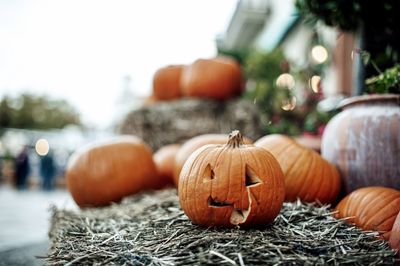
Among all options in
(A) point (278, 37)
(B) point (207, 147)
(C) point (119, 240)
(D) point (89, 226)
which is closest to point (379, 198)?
(B) point (207, 147)

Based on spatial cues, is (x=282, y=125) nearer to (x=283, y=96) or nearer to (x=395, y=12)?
(x=283, y=96)

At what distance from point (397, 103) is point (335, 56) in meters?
3.97

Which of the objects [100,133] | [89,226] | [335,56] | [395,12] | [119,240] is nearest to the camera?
[119,240]

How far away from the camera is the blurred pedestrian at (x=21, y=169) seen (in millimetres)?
14953

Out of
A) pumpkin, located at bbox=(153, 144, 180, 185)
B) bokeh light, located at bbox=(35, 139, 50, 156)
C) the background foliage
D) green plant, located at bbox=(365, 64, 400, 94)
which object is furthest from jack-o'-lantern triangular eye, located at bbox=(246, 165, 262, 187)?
the background foliage

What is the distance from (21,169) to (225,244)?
50.6 feet

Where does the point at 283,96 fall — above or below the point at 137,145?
above

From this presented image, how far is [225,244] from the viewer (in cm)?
164

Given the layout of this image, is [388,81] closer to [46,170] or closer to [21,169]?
[46,170]

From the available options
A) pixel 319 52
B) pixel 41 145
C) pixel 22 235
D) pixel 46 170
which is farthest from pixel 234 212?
pixel 41 145

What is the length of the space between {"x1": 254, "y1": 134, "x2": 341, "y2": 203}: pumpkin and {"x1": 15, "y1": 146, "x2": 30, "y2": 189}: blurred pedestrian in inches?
569

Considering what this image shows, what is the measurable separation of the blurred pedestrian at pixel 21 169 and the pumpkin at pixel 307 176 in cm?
1447

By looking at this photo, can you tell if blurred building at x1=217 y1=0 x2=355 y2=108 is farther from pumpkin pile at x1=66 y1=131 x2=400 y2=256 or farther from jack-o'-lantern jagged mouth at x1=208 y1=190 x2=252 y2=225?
jack-o'-lantern jagged mouth at x1=208 y1=190 x2=252 y2=225

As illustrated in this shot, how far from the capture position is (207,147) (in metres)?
2.14
